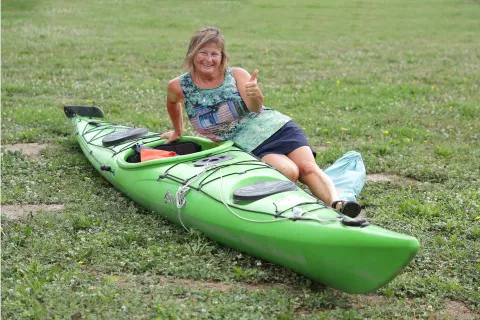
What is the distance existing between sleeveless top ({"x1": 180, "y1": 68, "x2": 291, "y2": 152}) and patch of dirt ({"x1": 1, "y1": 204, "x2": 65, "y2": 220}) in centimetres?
160

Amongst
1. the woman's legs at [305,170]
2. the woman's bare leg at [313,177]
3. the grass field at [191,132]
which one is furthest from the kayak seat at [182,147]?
the woman's bare leg at [313,177]

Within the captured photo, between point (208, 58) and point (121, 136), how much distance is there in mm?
1510

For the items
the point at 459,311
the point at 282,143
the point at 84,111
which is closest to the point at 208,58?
the point at 282,143

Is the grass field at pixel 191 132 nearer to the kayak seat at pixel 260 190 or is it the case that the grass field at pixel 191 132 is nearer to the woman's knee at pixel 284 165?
the kayak seat at pixel 260 190

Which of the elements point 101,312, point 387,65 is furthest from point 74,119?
point 387,65

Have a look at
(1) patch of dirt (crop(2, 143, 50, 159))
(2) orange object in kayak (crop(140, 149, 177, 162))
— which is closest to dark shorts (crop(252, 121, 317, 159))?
(2) orange object in kayak (crop(140, 149, 177, 162))

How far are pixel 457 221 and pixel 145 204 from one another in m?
2.73

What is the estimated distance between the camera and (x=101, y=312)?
405 centimetres

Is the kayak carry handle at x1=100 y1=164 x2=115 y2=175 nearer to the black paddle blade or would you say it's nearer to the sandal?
the black paddle blade

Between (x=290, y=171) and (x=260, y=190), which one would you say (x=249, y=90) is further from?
(x=260, y=190)

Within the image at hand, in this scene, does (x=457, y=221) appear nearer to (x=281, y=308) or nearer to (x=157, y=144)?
(x=281, y=308)

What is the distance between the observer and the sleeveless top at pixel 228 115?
6227 millimetres

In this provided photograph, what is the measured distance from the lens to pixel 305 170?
5.95 meters

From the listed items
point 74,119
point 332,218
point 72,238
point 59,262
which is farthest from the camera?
point 74,119
